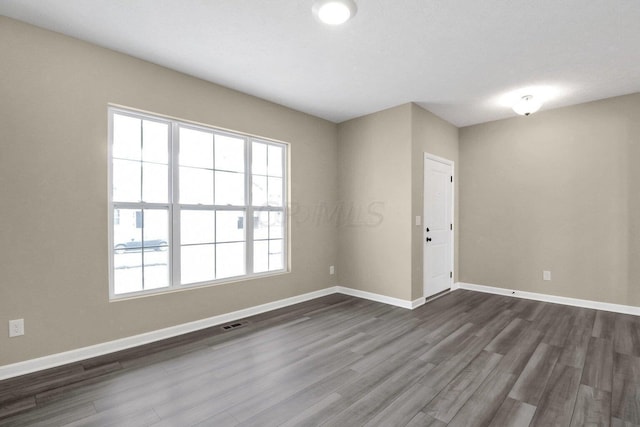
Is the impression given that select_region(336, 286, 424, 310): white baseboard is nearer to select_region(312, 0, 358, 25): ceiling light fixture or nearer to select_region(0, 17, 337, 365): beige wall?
select_region(0, 17, 337, 365): beige wall

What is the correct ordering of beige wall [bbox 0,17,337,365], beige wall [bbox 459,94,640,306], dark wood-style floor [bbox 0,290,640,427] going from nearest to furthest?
dark wood-style floor [bbox 0,290,640,427], beige wall [bbox 0,17,337,365], beige wall [bbox 459,94,640,306]

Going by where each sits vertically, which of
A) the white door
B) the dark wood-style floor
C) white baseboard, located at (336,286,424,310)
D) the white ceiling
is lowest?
the dark wood-style floor

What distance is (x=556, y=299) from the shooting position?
14.4 ft

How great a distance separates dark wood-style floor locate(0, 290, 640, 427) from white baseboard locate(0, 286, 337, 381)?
0.28 meters

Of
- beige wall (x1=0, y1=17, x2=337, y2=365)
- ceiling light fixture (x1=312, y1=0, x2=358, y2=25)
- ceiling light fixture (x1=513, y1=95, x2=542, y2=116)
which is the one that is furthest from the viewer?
ceiling light fixture (x1=513, y1=95, x2=542, y2=116)

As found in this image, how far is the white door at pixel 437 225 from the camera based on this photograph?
180 inches

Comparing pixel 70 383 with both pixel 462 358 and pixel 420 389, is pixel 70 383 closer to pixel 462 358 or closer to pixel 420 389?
pixel 420 389

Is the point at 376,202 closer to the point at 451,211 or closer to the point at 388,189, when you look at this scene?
the point at 388,189

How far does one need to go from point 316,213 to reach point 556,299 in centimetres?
368

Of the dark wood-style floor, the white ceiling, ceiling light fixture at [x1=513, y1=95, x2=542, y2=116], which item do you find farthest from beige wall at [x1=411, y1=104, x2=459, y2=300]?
ceiling light fixture at [x1=513, y1=95, x2=542, y2=116]

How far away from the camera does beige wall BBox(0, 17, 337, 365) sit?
239 centimetres

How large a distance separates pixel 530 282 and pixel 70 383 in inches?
219

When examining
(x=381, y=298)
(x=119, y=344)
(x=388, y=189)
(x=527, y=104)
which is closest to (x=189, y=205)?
(x=119, y=344)

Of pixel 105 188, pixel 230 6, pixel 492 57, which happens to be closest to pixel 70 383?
pixel 105 188
